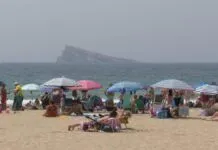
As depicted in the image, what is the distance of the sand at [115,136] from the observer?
12.6m

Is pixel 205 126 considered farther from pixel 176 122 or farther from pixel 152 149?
pixel 152 149

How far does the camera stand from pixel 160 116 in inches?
771

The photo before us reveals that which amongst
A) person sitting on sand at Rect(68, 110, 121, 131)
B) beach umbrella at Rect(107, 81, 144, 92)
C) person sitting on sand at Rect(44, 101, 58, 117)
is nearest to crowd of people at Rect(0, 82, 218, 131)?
person sitting on sand at Rect(44, 101, 58, 117)

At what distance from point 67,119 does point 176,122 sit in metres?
3.57

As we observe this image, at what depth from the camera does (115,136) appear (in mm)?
14414

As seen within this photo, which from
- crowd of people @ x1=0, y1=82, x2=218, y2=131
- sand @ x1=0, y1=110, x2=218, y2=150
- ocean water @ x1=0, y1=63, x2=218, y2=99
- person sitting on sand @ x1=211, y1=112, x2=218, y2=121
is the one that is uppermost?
ocean water @ x1=0, y1=63, x2=218, y2=99

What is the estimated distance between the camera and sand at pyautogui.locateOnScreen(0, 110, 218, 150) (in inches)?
498

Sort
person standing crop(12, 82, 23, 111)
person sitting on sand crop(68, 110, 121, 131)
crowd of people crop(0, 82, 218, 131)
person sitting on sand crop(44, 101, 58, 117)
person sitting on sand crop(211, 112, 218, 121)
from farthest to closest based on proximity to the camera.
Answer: person standing crop(12, 82, 23, 111), crowd of people crop(0, 82, 218, 131), person sitting on sand crop(44, 101, 58, 117), person sitting on sand crop(211, 112, 218, 121), person sitting on sand crop(68, 110, 121, 131)

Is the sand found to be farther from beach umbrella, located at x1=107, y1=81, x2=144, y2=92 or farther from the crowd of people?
beach umbrella, located at x1=107, y1=81, x2=144, y2=92

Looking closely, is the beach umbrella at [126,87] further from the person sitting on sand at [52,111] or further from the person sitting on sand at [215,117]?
the person sitting on sand at [215,117]

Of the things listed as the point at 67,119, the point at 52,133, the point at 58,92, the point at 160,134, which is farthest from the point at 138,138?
the point at 58,92

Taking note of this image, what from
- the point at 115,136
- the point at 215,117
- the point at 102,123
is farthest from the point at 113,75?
the point at 115,136

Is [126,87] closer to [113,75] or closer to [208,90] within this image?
[208,90]

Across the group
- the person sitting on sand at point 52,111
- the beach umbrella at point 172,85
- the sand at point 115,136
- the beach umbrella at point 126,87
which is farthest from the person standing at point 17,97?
the beach umbrella at point 172,85
